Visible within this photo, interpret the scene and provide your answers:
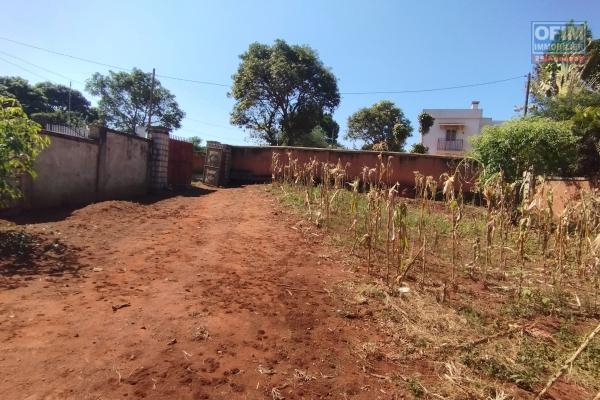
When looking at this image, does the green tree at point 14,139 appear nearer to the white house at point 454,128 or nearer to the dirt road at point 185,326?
the dirt road at point 185,326

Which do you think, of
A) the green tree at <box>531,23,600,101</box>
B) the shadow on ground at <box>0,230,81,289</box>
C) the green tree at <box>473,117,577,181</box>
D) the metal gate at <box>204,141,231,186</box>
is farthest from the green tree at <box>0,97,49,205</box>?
the green tree at <box>531,23,600,101</box>

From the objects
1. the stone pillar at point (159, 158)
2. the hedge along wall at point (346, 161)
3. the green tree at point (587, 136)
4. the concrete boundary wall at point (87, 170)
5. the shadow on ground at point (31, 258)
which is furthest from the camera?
the hedge along wall at point (346, 161)

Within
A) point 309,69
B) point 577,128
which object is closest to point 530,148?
point 577,128

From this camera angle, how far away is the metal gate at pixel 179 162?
1339cm

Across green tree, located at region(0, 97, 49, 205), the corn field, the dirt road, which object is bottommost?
the dirt road

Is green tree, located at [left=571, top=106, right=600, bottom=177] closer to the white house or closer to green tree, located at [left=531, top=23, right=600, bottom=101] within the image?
green tree, located at [left=531, top=23, right=600, bottom=101]

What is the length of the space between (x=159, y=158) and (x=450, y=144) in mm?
24035

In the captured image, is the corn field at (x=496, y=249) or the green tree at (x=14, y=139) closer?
the corn field at (x=496, y=249)

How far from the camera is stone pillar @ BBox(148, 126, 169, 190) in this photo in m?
12.0

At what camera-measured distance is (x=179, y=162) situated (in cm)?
1391

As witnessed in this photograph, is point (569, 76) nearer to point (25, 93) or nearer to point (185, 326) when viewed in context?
point (185, 326)

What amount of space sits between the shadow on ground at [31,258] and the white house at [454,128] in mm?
27085

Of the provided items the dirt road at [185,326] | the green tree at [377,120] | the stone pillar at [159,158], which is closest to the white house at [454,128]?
the green tree at [377,120]

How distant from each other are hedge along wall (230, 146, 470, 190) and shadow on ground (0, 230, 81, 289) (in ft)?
27.0
